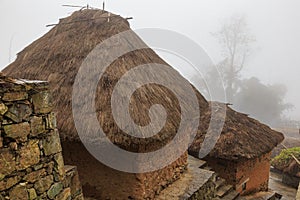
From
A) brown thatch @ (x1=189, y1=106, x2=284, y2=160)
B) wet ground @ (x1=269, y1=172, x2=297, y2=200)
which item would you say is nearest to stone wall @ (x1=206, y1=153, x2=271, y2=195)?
brown thatch @ (x1=189, y1=106, x2=284, y2=160)

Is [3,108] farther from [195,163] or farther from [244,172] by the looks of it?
[244,172]

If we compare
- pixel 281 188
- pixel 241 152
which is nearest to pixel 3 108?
pixel 241 152

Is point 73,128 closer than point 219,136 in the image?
Yes

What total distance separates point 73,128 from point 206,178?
3.09 meters

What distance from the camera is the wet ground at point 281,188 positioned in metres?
9.95

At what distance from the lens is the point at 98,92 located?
4.74 meters

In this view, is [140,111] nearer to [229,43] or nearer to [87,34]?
[87,34]

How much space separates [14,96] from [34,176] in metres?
0.69

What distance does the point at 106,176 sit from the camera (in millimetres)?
4836

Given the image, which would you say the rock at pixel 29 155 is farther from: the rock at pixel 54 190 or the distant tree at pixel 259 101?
the distant tree at pixel 259 101

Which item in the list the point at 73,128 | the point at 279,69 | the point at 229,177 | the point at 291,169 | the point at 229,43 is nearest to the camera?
the point at 73,128

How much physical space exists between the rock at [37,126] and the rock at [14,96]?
20cm

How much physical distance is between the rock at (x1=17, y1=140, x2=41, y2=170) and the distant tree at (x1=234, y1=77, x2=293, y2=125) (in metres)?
33.1

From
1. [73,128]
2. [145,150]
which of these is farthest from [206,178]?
[73,128]
